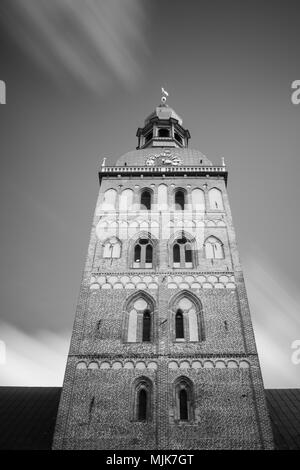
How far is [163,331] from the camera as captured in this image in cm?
1658

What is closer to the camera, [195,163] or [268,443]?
[268,443]

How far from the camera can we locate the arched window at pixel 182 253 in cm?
1947

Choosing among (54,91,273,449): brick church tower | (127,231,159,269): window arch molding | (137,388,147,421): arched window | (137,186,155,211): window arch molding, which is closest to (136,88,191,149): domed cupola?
(54,91,273,449): brick church tower

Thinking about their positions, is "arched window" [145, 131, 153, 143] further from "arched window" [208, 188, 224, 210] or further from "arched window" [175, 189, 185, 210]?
"arched window" [208, 188, 224, 210]

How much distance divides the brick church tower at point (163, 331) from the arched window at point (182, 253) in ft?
0.21

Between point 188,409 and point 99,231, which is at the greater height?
point 99,231

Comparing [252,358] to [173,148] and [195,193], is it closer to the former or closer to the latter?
[195,193]

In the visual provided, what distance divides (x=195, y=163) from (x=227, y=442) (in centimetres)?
1638

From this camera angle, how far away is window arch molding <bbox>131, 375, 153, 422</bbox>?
14.5 metres

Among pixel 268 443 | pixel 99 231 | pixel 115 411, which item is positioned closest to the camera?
pixel 268 443

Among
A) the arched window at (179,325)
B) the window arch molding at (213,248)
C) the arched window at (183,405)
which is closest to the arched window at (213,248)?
the window arch molding at (213,248)

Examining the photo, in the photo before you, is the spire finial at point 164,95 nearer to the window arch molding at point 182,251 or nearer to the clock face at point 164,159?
the clock face at point 164,159

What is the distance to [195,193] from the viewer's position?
23.5 meters
